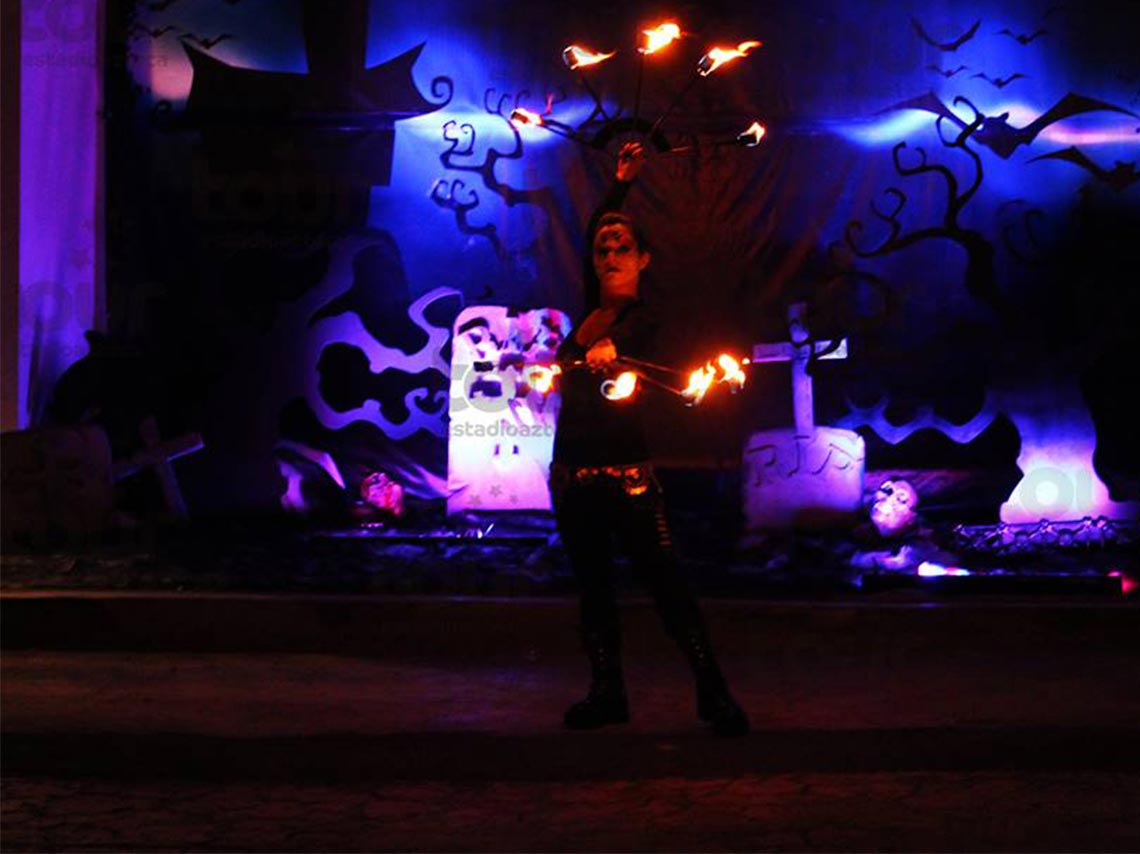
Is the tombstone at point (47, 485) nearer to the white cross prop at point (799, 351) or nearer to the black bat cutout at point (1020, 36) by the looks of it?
the white cross prop at point (799, 351)

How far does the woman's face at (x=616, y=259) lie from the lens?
20.1 ft

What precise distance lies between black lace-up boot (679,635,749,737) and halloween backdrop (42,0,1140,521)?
400cm

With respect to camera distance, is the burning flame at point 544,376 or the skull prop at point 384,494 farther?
the skull prop at point 384,494

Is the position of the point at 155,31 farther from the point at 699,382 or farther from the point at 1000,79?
the point at 699,382

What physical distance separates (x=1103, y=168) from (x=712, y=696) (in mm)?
5507

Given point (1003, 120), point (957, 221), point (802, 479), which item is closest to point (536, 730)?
point (802, 479)

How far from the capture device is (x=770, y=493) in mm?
9375

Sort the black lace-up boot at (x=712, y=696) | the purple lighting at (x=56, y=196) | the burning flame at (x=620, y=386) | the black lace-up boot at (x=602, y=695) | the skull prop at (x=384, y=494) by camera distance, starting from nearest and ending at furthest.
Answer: the burning flame at (x=620, y=386) → the black lace-up boot at (x=712, y=696) → the black lace-up boot at (x=602, y=695) → the skull prop at (x=384, y=494) → the purple lighting at (x=56, y=196)

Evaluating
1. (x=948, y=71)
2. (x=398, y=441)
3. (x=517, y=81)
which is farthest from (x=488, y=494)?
(x=948, y=71)

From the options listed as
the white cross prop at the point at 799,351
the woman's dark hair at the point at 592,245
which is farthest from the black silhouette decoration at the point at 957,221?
the woman's dark hair at the point at 592,245

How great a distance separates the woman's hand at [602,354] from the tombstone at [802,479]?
364 centimetres

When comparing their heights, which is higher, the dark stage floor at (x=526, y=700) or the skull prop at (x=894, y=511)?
the skull prop at (x=894, y=511)

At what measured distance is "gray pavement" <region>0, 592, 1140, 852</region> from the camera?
510 centimetres

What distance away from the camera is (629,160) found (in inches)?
240
